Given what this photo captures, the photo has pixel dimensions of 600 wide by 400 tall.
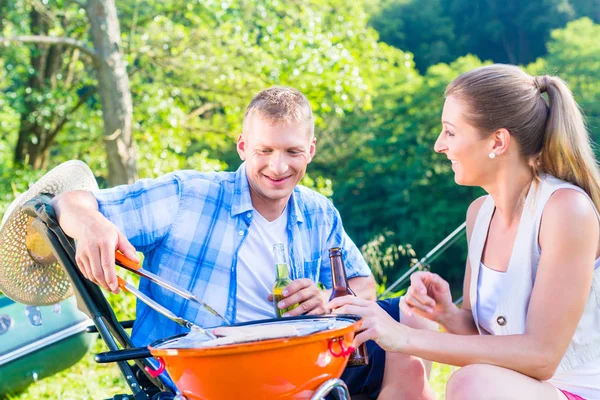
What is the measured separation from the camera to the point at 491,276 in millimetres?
2254

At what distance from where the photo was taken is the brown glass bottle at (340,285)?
2.23 m

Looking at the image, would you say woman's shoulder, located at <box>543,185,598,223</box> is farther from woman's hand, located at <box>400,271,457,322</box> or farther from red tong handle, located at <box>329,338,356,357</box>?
red tong handle, located at <box>329,338,356,357</box>

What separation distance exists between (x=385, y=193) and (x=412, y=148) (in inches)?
73.9

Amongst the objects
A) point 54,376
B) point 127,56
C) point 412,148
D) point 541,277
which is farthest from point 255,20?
point 412,148

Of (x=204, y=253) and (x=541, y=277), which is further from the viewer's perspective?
(x=204, y=253)

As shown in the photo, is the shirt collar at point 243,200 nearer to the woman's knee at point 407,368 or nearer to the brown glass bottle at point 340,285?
the brown glass bottle at point 340,285

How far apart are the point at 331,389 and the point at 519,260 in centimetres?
78

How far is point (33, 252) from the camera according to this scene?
2490mm

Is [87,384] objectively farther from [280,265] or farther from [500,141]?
[500,141]

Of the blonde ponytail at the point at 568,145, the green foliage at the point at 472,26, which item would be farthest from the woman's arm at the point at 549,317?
the green foliage at the point at 472,26

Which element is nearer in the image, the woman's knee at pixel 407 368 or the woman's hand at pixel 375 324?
the woman's hand at pixel 375 324

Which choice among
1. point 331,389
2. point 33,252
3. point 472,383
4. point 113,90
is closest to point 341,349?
point 331,389

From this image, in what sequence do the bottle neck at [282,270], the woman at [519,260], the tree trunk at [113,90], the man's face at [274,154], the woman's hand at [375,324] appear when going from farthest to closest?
the tree trunk at [113,90]
the man's face at [274,154]
the bottle neck at [282,270]
the woman at [519,260]
the woman's hand at [375,324]

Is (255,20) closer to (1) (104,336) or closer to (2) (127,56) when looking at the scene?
(2) (127,56)
